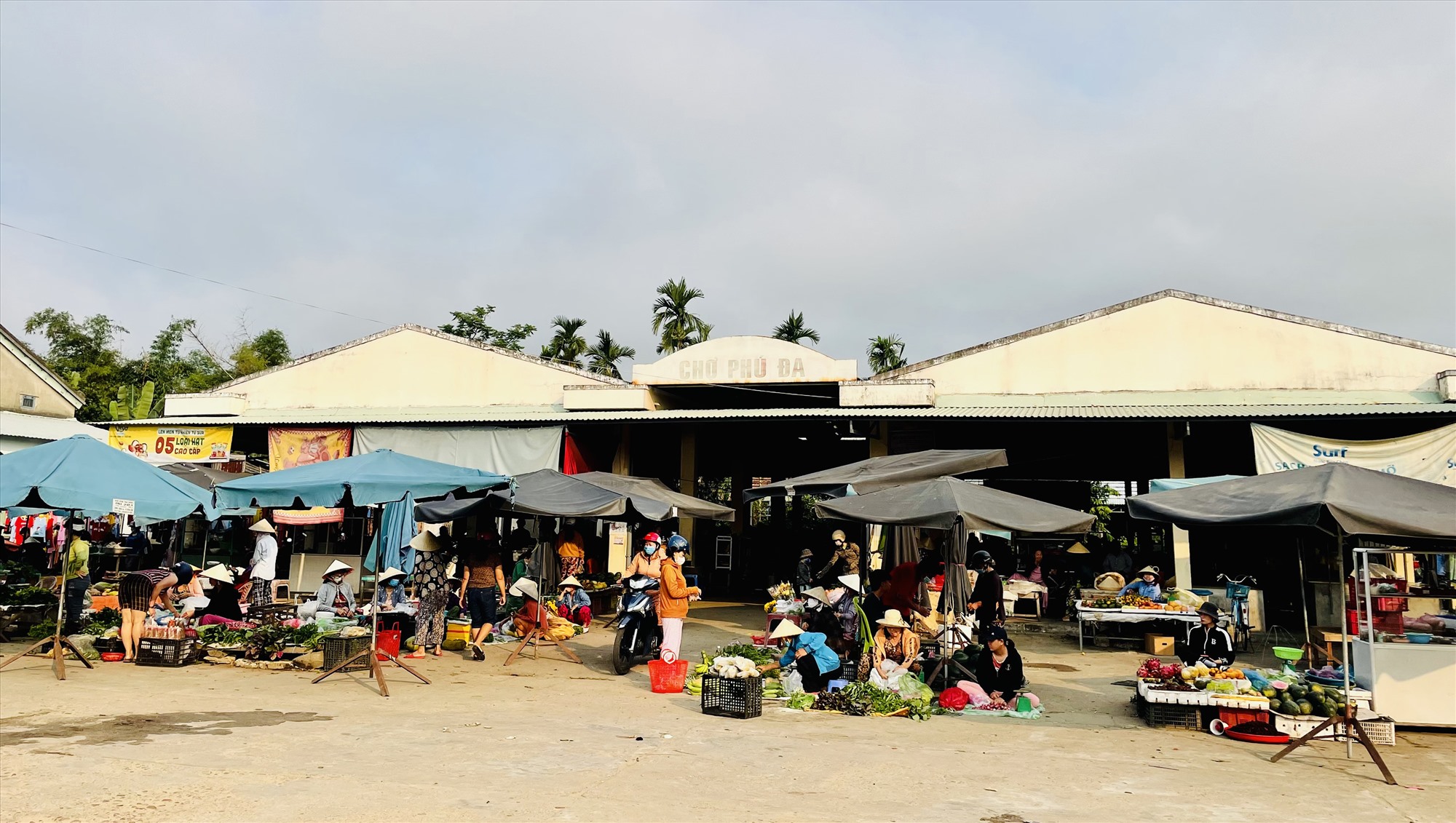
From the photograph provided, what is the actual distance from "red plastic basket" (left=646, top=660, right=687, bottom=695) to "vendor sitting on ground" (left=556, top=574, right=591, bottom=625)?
481 cm

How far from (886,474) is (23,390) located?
81.9ft

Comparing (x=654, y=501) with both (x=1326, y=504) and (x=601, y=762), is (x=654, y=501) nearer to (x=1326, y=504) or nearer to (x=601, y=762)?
(x=601, y=762)

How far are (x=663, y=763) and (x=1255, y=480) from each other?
19.2 ft

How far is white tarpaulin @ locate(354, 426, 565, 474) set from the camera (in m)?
18.5

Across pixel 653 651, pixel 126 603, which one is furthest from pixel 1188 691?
pixel 126 603

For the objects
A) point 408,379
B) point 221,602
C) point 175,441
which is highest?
point 408,379

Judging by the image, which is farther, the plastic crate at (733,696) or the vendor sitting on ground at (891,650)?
the vendor sitting on ground at (891,650)

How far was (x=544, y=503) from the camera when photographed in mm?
11578

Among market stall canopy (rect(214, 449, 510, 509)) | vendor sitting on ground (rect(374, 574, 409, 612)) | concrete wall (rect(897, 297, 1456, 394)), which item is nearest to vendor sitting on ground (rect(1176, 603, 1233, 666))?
market stall canopy (rect(214, 449, 510, 509))

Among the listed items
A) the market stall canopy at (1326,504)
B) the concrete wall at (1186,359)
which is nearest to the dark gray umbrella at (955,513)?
the market stall canopy at (1326,504)

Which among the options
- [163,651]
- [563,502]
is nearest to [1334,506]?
[563,502]

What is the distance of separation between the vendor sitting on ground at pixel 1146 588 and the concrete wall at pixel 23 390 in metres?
27.2

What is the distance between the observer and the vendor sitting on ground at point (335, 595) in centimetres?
1195

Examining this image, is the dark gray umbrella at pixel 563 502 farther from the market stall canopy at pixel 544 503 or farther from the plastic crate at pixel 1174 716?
the plastic crate at pixel 1174 716
